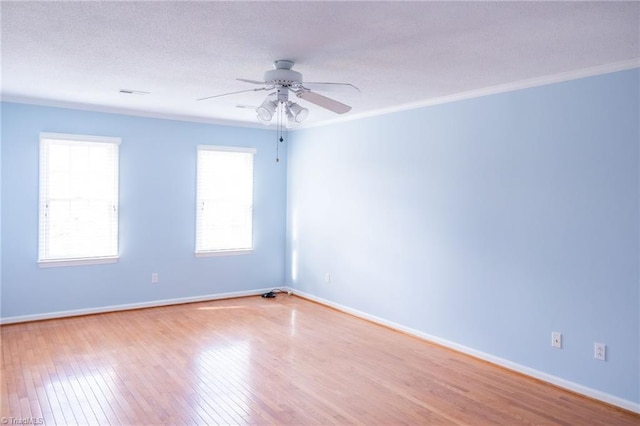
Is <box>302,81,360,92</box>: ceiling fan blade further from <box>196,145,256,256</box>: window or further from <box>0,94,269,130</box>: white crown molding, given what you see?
<box>196,145,256,256</box>: window

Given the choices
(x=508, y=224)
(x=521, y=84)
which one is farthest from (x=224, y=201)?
(x=521, y=84)

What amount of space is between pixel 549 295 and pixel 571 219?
629 mm

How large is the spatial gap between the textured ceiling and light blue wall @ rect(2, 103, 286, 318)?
97cm

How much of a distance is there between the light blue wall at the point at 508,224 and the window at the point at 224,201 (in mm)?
1400

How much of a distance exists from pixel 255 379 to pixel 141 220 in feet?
9.72

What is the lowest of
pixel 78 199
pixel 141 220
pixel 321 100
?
pixel 141 220

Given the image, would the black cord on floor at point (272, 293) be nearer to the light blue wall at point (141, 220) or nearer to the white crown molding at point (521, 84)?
the light blue wall at point (141, 220)

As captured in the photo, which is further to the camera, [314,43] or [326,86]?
[326,86]

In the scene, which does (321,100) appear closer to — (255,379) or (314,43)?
(314,43)

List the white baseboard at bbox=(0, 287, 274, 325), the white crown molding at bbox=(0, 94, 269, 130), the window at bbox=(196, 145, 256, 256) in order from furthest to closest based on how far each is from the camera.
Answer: the window at bbox=(196, 145, 256, 256) → the white baseboard at bbox=(0, 287, 274, 325) → the white crown molding at bbox=(0, 94, 269, 130)

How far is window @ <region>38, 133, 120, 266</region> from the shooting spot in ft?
17.3

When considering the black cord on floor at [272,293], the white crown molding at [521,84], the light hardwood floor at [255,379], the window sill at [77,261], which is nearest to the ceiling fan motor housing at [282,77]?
the white crown molding at [521,84]

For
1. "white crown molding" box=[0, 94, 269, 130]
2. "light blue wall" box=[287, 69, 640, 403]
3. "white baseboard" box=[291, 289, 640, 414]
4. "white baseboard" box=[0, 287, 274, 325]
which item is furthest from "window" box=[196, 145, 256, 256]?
"white baseboard" box=[291, 289, 640, 414]

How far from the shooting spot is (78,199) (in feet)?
17.9
